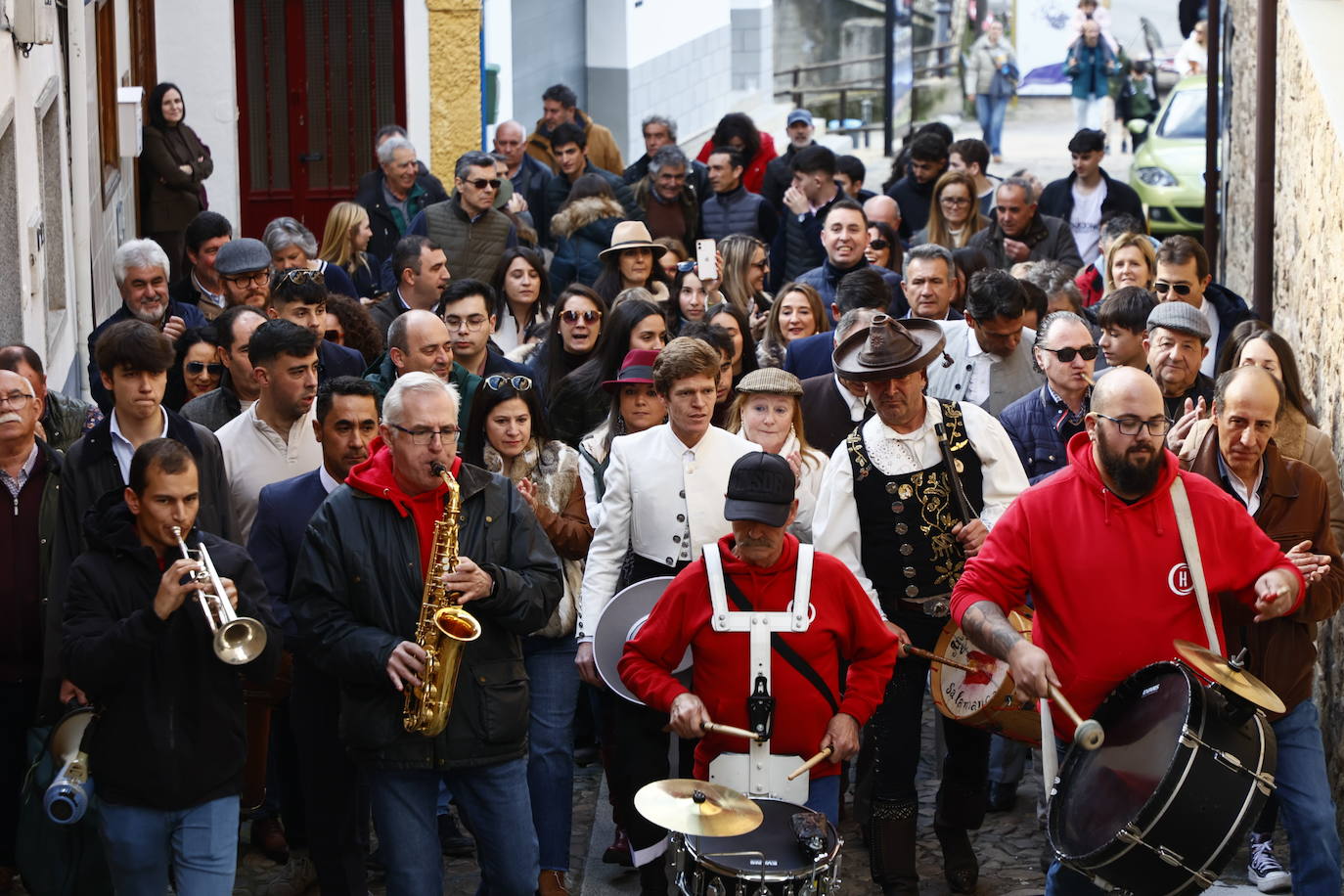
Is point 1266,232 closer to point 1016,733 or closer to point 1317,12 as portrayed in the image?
point 1317,12

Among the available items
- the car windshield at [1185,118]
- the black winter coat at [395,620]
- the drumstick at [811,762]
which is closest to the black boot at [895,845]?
the drumstick at [811,762]

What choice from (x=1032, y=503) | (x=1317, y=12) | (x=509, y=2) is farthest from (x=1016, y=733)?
(x=509, y=2)

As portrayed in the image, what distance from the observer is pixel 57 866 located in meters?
6.97

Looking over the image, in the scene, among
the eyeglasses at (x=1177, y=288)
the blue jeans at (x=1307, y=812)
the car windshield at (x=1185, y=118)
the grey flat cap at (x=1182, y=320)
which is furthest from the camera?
the car windshield at (x=1185, y=118)

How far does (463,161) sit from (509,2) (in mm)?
11141

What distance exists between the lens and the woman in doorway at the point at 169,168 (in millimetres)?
16297

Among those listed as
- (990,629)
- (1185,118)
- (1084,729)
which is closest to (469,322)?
(990,629)

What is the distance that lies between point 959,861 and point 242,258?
4980mm

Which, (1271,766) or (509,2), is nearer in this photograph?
(1271,766)

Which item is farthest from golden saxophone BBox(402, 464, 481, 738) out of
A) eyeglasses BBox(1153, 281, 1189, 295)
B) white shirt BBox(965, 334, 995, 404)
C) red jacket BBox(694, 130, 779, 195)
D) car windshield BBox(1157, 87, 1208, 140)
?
car windshield BBox(1157, 87, 1208, 140)

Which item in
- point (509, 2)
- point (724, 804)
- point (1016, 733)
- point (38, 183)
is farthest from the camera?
point (509, 2)

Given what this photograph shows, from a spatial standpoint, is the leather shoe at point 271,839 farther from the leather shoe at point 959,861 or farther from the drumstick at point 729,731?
the leather shoe at point 959,861

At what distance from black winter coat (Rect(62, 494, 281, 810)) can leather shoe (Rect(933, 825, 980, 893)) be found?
2.81 m

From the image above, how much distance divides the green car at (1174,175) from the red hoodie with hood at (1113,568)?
15.7 metres
